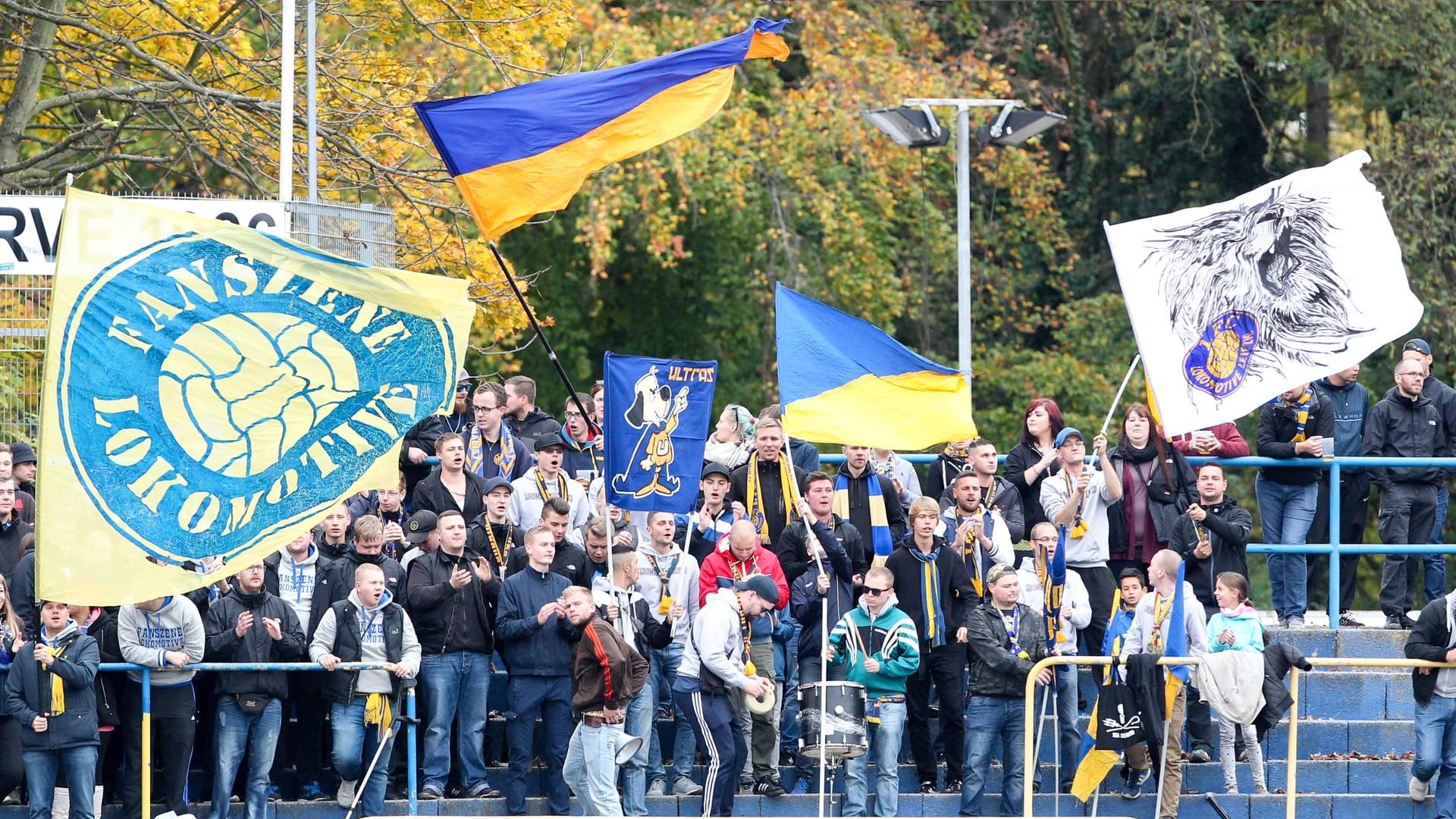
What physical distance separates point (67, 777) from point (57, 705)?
491 mm

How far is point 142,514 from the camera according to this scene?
33.6 ft

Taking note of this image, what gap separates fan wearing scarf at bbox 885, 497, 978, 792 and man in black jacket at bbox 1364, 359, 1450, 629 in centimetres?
359

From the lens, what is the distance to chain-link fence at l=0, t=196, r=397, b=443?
46.2ft

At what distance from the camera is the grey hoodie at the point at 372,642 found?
13.3m

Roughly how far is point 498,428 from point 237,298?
172 inches

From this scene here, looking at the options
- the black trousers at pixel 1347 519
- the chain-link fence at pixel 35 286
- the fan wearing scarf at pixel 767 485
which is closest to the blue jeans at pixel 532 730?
the fan wearing scarf at pixel 767 485

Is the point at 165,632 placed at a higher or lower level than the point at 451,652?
higher

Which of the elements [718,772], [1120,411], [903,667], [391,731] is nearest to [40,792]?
[391,731]

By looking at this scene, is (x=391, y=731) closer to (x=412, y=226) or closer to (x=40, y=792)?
(x=40, y=792)

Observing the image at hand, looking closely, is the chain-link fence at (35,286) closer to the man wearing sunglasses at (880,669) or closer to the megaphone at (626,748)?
the megaphone at (626,748)

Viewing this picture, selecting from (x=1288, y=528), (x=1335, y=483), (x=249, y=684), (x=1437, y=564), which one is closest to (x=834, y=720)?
(x=249, y=684)

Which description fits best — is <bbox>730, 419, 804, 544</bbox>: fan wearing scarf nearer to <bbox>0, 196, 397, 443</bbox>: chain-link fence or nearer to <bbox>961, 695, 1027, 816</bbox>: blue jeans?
<bbox>961, 695, 1027, 816</bbox>: blue jeans

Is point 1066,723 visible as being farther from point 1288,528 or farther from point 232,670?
point 232,670

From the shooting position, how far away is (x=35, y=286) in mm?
15148
